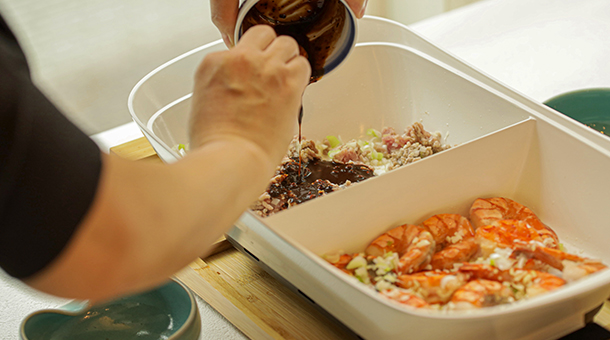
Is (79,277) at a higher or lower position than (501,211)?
higher

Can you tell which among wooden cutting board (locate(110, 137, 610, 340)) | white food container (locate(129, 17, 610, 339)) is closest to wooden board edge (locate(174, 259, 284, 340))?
wooden cutting board (locate(110, 137, 610, 340))

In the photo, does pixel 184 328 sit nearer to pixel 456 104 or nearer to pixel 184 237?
pixel 184 237

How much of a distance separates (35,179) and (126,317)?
21.4 inches

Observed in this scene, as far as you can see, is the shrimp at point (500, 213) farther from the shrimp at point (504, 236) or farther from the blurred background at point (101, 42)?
the blurred background at point (101, 42)

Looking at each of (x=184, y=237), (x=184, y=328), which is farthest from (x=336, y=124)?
(x=184, y=237)

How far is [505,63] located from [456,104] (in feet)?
2.88

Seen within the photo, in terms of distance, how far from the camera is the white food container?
756 mm

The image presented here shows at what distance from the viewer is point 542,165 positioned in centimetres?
115

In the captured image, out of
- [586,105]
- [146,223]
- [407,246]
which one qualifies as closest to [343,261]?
[407,246]

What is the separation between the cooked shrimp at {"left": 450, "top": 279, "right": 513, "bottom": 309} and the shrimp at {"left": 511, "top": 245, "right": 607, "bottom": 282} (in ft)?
0.39

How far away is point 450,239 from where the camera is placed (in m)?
1.04

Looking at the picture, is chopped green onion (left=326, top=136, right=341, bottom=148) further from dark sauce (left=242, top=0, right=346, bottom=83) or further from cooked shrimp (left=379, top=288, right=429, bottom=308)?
cooked shrimp (left=379, top=288, right=429, bottom=308)

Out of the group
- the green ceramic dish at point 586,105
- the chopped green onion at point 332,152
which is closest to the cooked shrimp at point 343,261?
the chopped green onion at point 332,152

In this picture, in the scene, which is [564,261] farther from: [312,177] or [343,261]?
[312,177]
